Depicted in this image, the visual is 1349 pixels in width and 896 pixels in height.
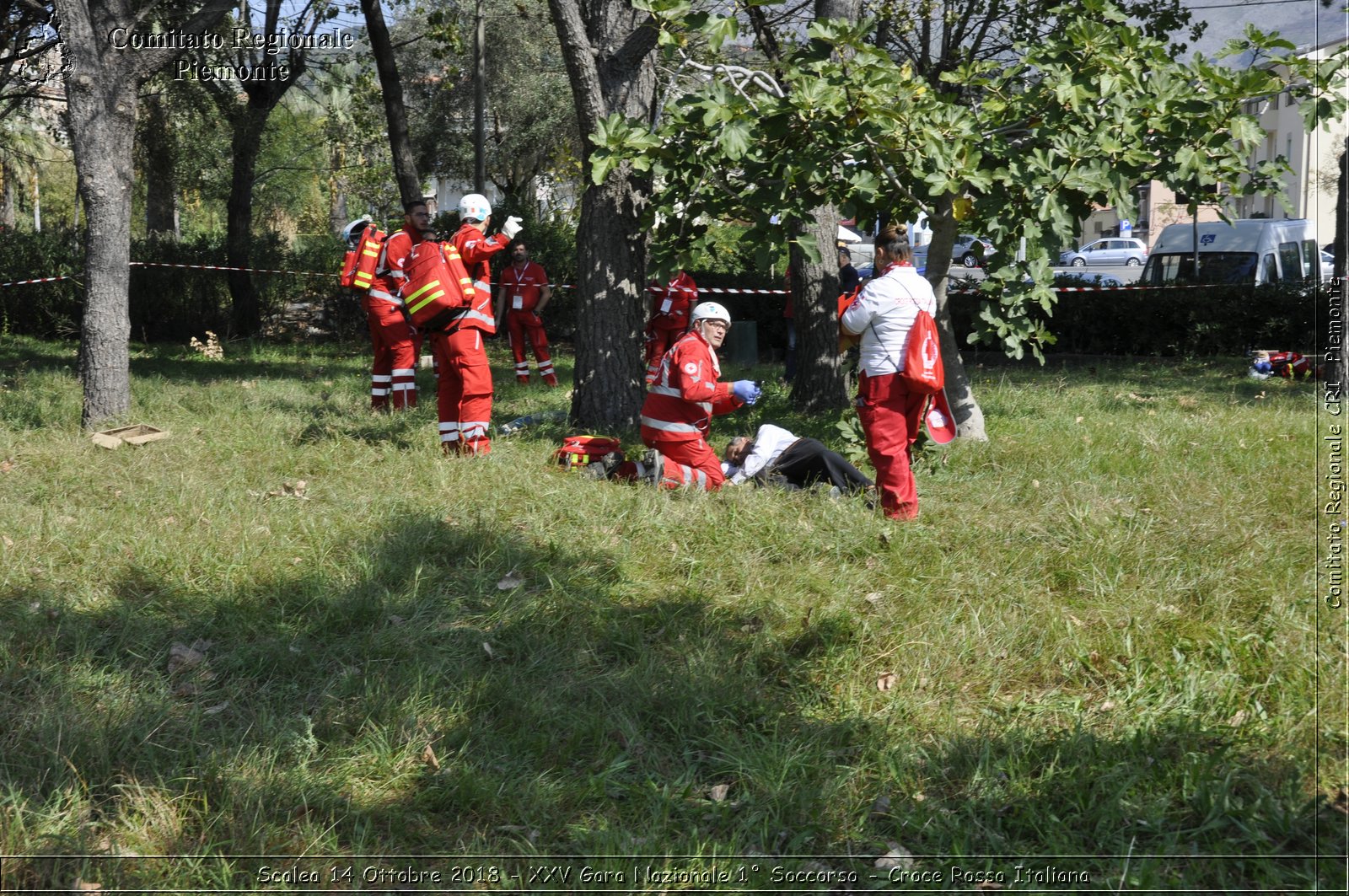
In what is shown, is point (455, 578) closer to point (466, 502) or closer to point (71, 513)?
point (466, 502)

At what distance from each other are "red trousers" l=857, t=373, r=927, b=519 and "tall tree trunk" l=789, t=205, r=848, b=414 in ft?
12.7

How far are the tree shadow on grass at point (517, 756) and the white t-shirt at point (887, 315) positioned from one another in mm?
1870

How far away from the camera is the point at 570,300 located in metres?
19.5

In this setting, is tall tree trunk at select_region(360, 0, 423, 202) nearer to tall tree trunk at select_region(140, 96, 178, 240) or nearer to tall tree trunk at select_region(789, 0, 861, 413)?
tall tree trunk at select_region(140, 96, 178, 240)

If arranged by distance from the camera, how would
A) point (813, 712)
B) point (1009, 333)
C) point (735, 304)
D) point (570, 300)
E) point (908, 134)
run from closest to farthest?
point (813, 712) → point (908, 134) → point (1009, 333) → point (735, 304) → point (570, 300)

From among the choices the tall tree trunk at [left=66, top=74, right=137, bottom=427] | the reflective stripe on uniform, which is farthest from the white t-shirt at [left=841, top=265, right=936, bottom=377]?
the tall tree trunk at [left=66, top=74, right=137, bottom=427]

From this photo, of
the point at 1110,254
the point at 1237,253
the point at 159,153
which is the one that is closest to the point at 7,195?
the point at 159,153

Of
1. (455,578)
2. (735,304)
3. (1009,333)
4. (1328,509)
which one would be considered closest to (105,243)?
(455,578)

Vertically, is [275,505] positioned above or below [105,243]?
below

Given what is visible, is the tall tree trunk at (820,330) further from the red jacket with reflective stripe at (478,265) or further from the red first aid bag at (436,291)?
the red first aid bag at (436,291)

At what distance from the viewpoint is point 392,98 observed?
14.4 metres

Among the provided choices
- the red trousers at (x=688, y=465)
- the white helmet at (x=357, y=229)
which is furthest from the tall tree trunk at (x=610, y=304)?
the white helmet at (x=357, y=229)

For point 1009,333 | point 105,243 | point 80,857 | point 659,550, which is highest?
point 105,243

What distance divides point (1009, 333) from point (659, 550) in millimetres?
3335
